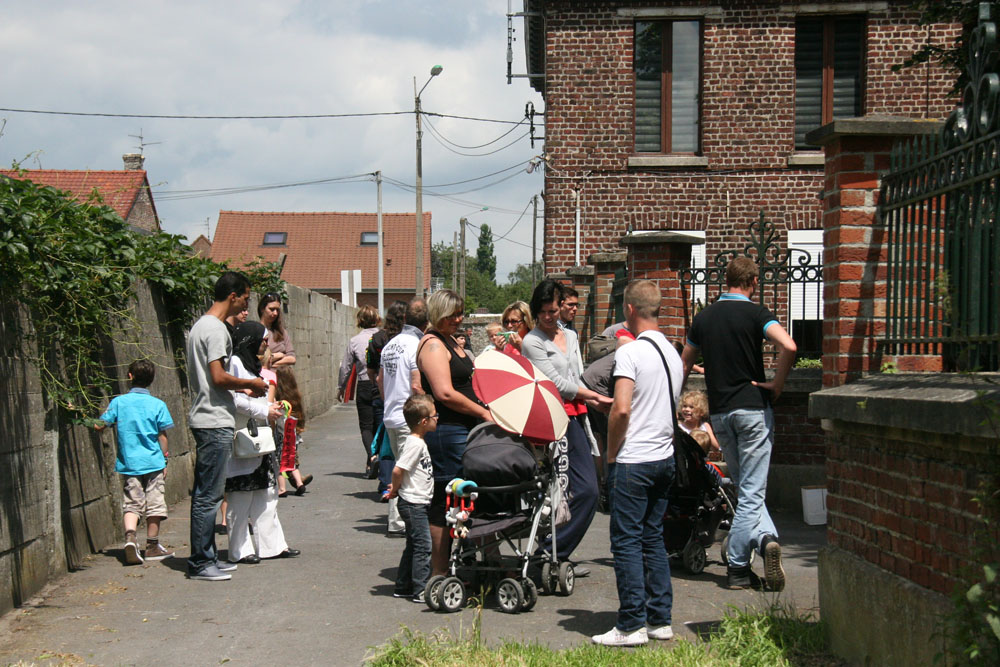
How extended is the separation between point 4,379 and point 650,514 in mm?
3813

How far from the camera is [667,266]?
10.2 m

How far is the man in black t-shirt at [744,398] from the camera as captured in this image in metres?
6.66

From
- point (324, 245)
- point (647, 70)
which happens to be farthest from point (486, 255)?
point (647, 70)

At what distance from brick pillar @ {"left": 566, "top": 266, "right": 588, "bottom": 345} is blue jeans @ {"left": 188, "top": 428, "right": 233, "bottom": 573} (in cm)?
889

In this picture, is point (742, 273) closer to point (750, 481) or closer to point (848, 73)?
point (750, 481)

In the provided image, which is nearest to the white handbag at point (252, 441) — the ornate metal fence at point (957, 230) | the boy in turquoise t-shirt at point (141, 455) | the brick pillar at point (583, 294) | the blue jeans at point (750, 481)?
the boy in turquoise t-shirt at point (141, 455)

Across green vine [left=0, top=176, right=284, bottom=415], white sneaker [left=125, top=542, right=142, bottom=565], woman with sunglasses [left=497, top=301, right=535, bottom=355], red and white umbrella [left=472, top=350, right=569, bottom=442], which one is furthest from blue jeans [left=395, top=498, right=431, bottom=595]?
green vine [left=0, top=176, right=284, bottom=415]

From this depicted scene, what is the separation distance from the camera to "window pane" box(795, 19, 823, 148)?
695 inches

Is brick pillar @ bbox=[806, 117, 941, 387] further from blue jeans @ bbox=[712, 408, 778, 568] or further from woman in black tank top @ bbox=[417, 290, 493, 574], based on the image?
woman in black tank top @ bbox=[417, 290, 493, 574]

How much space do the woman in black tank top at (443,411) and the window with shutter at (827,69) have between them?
12334 mm

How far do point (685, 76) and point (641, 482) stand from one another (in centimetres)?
1341

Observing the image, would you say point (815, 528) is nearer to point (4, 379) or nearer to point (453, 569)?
point (453, 569)

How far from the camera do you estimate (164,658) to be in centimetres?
537

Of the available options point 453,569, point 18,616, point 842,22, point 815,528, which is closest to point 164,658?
point 18,616
